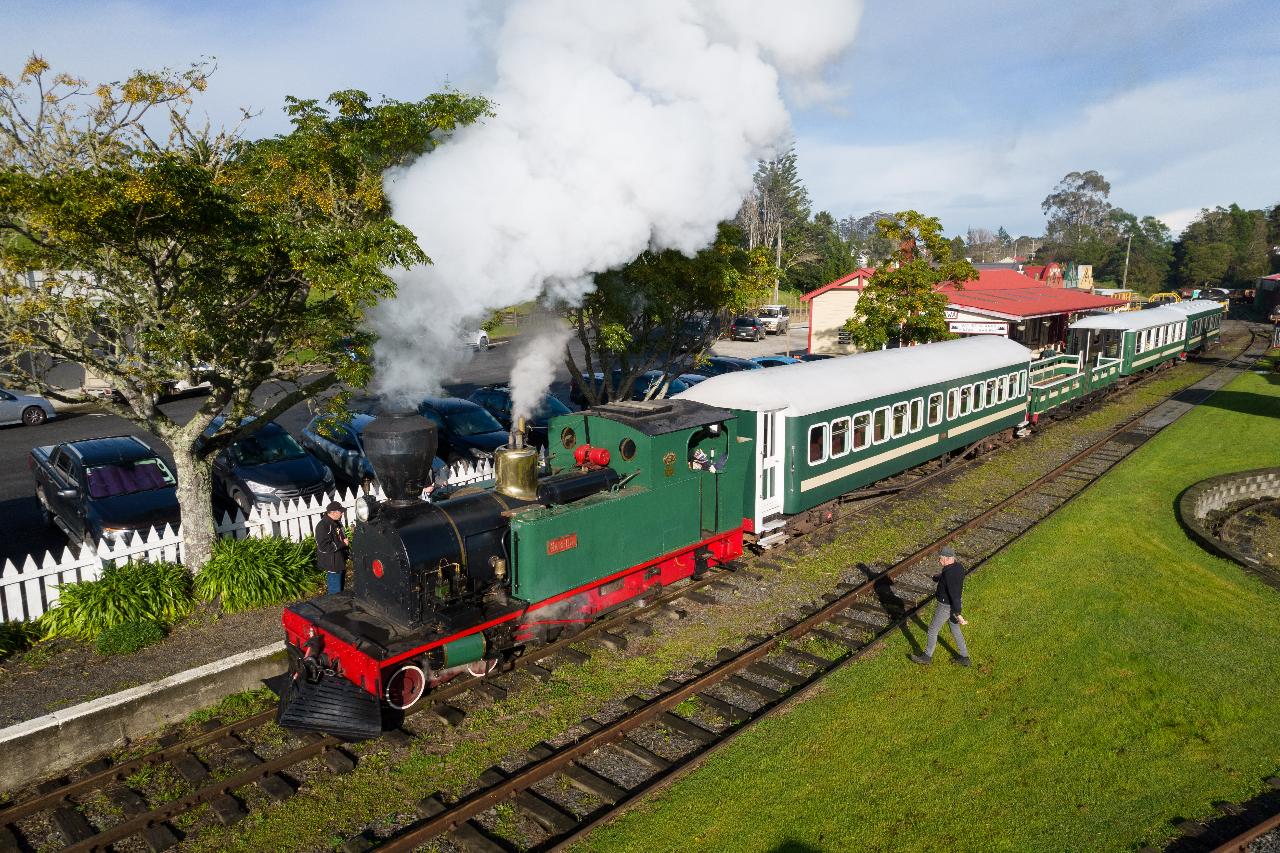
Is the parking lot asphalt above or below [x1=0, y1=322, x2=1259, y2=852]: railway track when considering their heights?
above

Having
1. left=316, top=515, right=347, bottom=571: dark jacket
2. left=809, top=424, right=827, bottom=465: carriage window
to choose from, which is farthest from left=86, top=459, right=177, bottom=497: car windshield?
left=809, top=424, right=827, bottom=465: carriage window

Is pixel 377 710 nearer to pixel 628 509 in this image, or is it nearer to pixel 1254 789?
pixel 628 509

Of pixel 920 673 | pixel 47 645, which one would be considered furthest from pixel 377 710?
pixel 920 673

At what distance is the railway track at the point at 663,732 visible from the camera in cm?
648

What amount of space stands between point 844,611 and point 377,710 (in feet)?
20.6

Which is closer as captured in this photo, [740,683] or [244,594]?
[740,683]

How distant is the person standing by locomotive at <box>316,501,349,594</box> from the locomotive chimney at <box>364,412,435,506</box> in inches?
67.9

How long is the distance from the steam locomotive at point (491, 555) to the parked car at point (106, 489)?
5091 mm

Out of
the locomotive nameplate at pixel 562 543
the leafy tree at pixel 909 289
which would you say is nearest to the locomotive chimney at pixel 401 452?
the locomotive nameplate at pixel 562 543

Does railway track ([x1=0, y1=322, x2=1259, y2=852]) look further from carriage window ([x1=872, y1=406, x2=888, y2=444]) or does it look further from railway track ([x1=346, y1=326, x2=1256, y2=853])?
carriage window ([x1=872, y1=406, x2=888, y2=444])

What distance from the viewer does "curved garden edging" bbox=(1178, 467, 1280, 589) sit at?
536 inches

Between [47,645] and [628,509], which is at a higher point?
[628,509]

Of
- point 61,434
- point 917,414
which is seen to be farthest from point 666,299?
point 61,434

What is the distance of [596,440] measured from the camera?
1023 centimetres
